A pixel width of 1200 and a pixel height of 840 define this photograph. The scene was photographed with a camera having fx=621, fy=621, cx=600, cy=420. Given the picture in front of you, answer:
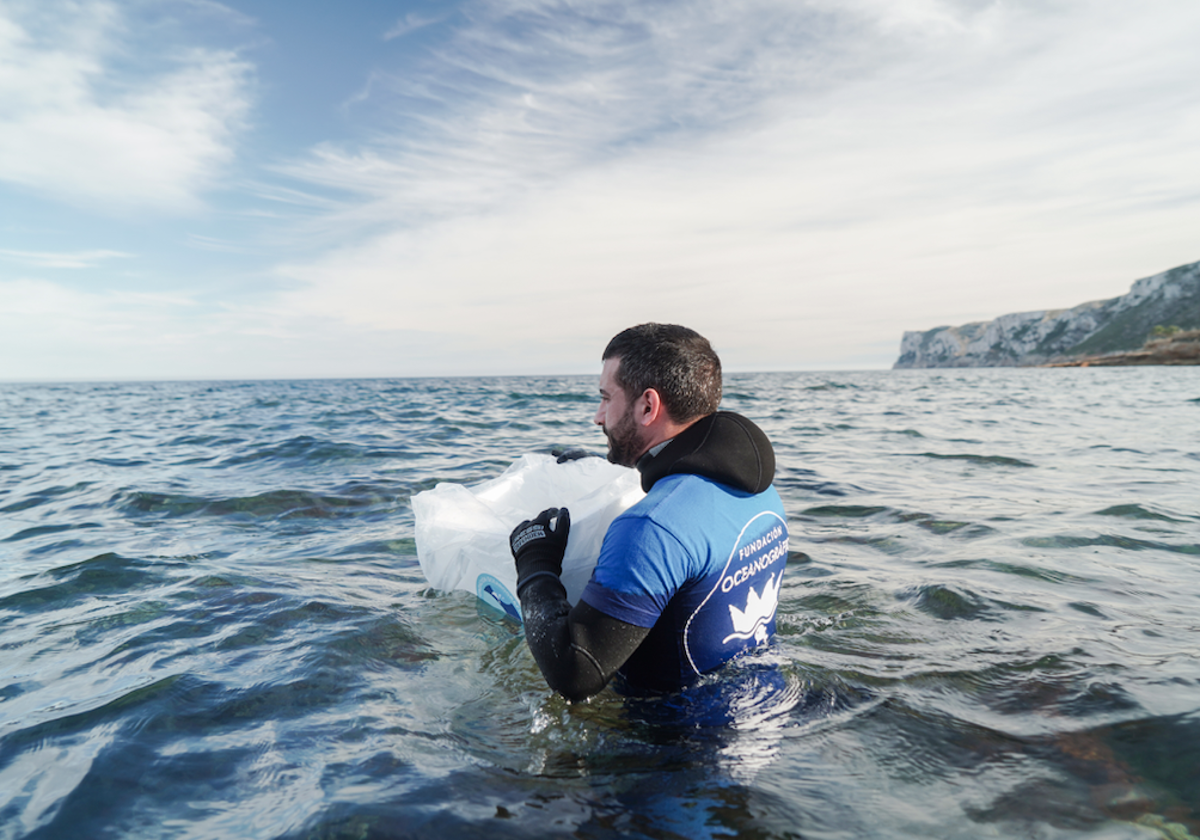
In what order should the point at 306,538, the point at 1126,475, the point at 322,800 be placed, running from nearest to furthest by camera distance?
the point at 322,800 < the point at 306,538 < the point at 1126,475

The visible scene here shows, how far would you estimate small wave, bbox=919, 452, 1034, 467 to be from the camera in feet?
31.6

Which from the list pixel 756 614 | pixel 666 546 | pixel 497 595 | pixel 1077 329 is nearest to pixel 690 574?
A: pixel 666 546

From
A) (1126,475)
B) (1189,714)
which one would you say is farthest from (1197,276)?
(1189,714)

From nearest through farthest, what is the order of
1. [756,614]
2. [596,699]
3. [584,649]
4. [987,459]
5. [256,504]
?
[584,649]
[756,614]
[596,699]
[256,504]
[987,459]

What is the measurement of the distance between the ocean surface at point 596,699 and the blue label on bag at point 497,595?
0.26 m

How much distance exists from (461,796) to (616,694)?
0.94 metres

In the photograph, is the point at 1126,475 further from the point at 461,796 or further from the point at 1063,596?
the point at 461,796

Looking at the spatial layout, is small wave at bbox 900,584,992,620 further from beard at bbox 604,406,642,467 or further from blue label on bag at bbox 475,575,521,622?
blue label on bag at bbox 475,575,521,622

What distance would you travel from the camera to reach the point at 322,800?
89.4 inches

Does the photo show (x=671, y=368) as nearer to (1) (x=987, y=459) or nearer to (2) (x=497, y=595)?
(2) (x=497, y=595)

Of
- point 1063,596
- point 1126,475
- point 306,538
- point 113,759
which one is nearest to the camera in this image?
point 113,759

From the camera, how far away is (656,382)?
284cm

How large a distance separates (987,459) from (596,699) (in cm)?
955

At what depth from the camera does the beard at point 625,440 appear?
2.95 m
